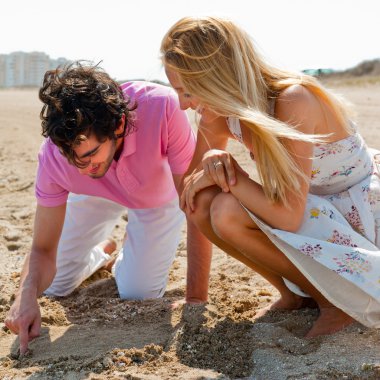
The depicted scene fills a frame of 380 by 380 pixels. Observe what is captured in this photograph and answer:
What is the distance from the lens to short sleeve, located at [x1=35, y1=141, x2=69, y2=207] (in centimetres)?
316

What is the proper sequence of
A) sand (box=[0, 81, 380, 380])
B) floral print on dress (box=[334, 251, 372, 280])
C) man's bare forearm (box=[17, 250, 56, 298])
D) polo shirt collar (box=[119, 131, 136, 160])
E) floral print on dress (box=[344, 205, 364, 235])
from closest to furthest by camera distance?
sand (box=[0, 81, 380, 380]) → floral print on dress (box=[334, 251, 372, 280]) → floral print on dress (box=[344, 205, 364, 235]) → man's bare forearm (box=[17, 250, 56, 298]) → polo shirt collar (box=[119, 131, 136, 160])

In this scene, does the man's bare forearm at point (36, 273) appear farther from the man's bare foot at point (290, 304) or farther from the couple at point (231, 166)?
the man's bare foot at point (290, 304)

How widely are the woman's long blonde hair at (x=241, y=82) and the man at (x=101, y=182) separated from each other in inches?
16.6

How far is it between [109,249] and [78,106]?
1.55m

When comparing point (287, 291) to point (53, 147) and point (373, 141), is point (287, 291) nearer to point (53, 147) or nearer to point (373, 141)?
point (53, 147)

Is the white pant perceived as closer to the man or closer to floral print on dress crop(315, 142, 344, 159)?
the man

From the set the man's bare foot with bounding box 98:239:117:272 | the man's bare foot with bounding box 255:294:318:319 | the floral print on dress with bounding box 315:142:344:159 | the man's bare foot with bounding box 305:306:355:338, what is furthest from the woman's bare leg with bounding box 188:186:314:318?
the man's bare foot with bounding box 98:239:117:272

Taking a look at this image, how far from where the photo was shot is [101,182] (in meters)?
3.32

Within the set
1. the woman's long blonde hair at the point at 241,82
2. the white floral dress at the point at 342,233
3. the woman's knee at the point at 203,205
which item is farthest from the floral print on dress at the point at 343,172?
the woman's knee at the point at 203,205

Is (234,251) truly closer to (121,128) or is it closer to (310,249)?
(310,249)

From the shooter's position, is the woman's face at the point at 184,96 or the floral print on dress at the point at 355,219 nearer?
the woman's face at the point at 184,96

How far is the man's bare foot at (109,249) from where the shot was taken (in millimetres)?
4098

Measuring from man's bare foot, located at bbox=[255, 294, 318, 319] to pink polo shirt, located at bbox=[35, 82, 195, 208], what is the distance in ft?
2.42

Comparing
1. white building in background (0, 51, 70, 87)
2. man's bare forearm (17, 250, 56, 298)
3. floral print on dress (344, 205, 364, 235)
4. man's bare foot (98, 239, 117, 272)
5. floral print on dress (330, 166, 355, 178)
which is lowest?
white building in background (0, 51, 70, 87)
